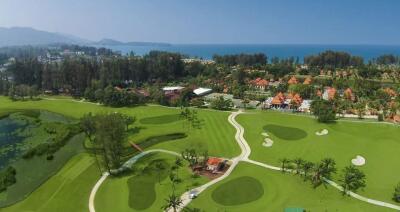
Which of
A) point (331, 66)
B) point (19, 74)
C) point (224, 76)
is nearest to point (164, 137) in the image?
point (224, 76)

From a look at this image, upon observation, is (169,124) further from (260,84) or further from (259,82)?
(259,82)

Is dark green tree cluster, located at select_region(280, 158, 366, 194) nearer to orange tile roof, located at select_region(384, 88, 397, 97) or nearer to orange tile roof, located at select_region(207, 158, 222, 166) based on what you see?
orange tile roof, located at select_region(207, 158, 222, 166)

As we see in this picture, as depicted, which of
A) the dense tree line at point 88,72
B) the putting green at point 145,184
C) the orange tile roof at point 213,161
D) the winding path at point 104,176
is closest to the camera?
the putting green at point 145,184

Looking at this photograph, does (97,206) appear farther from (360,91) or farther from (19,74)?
(19,74)

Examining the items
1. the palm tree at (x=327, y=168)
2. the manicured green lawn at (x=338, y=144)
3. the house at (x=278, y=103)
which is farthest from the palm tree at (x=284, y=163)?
the house at (x=278, y=103)

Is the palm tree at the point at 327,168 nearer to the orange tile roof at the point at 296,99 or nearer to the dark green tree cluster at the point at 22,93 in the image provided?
the orange tile roof at the point at 296,99

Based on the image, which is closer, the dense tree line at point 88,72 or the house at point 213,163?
the house at point 213,163

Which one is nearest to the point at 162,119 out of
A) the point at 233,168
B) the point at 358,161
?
the point at 233,168
